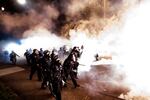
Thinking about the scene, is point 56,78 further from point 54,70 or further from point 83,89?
point 83,89

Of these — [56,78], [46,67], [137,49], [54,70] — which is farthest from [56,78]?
[137,49]

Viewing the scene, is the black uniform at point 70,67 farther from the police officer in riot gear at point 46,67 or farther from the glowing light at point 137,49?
the glowing light at point 137,49

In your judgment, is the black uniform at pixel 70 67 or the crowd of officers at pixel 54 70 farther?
the black uniform at pixel 70 67

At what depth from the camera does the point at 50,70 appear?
11312 millimetres

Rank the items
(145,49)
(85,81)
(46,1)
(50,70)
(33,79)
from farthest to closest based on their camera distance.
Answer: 1. (46,1)
2. (145,49)
3. (33,79)
4. (85,81)
5. (50,70)

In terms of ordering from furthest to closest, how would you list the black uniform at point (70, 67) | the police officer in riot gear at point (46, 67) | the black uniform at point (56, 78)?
the black uniform at point (70, 67) < the police officer in riot gear at point (46, 67) < the black uniform at point (56, 78)

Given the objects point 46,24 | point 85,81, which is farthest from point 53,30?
point 85,81

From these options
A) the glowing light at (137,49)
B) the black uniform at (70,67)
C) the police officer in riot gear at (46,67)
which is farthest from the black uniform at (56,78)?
the glowing light at (137,49)

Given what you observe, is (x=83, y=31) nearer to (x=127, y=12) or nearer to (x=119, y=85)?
(x=127, y=12)

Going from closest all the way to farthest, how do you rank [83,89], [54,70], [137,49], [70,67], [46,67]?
1. [54,70]
2. [46,67]
3. [83,89]
4. [70,67]
5. [137,49]

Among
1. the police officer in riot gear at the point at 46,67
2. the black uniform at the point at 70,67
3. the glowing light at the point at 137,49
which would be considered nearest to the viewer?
the police officer in riot gear at the point at 46,67

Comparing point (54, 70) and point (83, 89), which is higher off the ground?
point (54, 70)

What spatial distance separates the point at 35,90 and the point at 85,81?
3.03 meters

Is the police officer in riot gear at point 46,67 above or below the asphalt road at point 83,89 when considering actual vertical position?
above
